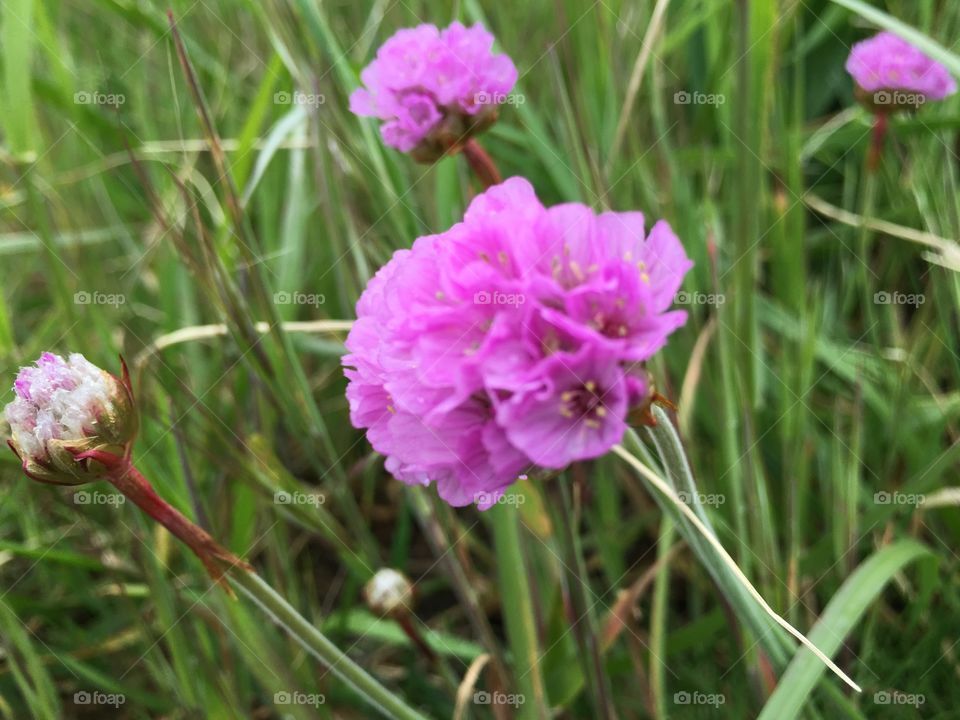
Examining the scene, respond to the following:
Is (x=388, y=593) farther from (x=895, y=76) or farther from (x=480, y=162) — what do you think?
(x=895, y=76)

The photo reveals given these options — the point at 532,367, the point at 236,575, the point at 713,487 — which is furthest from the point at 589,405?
the point at 713,487

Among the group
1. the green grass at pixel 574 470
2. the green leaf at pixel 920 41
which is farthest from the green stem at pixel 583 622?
the green leaf at pixel 920 41

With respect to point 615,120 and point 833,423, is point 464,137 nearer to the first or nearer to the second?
point 615,120

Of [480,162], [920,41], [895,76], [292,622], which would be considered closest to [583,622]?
[292,622]

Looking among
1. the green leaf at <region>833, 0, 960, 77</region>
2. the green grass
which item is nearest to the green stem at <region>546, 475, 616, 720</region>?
the green grass

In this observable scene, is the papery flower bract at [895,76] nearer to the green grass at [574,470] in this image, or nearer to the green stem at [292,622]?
the green grass at [574,470]

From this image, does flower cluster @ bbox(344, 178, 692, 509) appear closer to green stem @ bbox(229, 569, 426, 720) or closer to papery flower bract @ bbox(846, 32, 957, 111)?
green stem @ bbox(229, 569, 426, 720)
